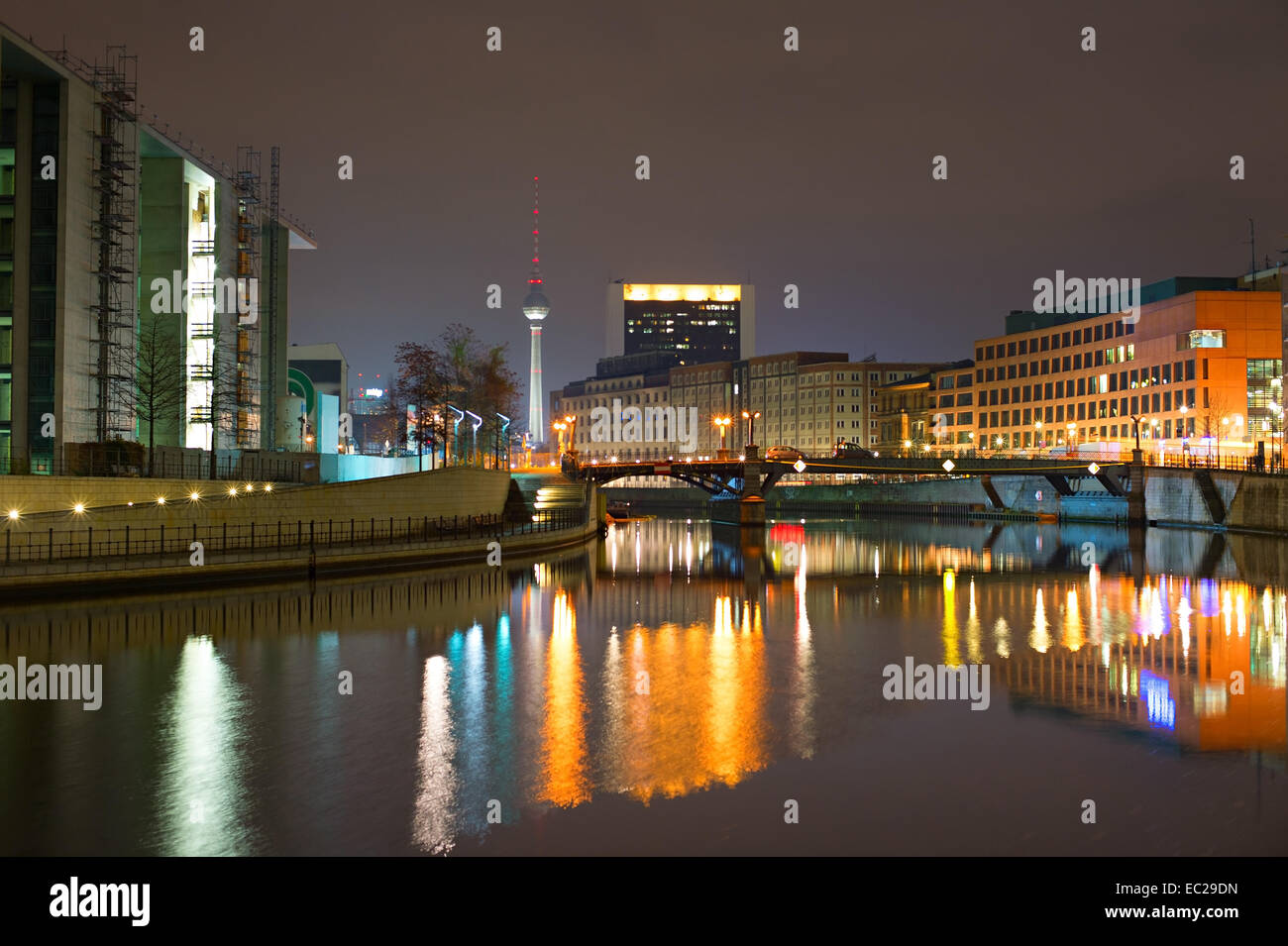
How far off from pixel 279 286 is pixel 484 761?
243ft

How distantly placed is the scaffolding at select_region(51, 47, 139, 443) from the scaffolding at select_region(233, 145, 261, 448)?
16.0 metres

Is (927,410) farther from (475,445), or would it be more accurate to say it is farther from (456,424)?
(456,424)

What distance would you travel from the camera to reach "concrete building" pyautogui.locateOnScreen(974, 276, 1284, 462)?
108m

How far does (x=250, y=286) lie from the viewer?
254ft

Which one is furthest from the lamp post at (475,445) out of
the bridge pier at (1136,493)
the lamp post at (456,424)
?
the bridge pier at (1136,493)

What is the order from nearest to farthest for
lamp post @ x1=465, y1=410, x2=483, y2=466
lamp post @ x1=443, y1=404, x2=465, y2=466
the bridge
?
lamp post @ x1=443, y1=404, x2=465, y2=466 < lamp post @ x1=465, y1=410, x2=483, y2=466 < the bridge

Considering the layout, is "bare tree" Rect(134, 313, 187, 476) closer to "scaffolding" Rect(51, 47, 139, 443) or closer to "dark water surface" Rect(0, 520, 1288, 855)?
"scaffolding" Rect(51, 47, 139, 443)

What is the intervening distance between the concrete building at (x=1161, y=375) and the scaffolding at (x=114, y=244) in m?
77.2

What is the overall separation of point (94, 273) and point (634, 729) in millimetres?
48131

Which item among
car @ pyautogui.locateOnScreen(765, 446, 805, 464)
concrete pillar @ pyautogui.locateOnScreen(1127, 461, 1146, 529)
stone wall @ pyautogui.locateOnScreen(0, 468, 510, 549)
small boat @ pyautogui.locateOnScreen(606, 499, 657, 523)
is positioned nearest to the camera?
stone wall @ pyautogui.locateOnScreen(0, 468, 510, 549)

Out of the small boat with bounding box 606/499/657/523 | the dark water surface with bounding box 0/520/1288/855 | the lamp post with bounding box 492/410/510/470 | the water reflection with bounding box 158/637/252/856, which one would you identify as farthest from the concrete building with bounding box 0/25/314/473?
the small boat with bounding box 606/499/657/523

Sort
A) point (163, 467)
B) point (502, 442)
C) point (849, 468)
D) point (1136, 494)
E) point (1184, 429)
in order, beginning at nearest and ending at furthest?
1. point (163, 467)
2. point (1136, 494)
3. point (849, 468)
4. point (502, 442)
5. point (1184, 429)

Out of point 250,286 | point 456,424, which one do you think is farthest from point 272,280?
point 456,424

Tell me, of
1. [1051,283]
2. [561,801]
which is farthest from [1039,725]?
[1051,283]
